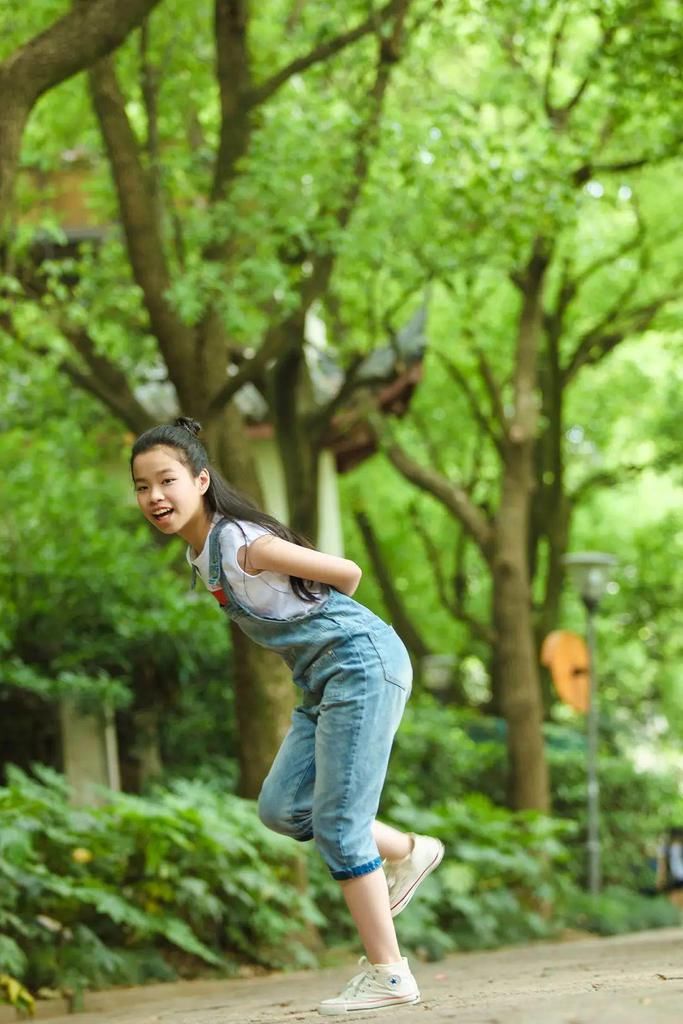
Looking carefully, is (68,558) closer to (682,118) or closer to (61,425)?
(61,425)

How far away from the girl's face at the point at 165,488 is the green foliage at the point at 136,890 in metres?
3.49

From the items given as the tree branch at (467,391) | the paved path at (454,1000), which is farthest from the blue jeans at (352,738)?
the tree branch at (467,391)

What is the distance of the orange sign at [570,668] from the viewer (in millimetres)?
19703

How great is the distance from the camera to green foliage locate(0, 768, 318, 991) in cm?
814

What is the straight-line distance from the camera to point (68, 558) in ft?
46.2

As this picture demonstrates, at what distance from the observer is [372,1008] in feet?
15.7

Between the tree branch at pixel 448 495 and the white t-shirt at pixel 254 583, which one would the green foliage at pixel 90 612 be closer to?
the tree branch at pixel 448 495

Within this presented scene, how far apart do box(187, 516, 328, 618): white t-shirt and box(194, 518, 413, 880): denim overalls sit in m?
0.02

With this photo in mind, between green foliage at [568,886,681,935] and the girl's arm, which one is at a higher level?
the girl's arm

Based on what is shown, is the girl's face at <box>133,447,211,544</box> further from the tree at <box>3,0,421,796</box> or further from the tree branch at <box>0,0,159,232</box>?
the tree at <box>3,0,421,796</box>

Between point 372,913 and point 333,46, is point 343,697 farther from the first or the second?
point 333,46

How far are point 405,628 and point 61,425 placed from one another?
12.6 m

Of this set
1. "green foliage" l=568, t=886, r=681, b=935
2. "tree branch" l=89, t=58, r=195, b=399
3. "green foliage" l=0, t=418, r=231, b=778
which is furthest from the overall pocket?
"green foliage" l=568, t=886, r=681, b=935

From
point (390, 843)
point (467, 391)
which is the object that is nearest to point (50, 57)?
point (390, 843)
